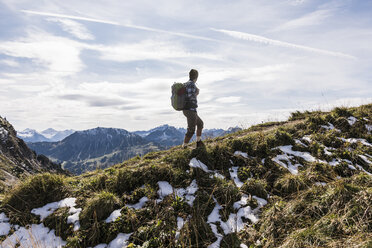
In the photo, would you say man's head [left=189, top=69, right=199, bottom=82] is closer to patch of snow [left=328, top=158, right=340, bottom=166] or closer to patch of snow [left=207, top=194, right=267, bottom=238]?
patch of snow [left=207, top=194, right=267, bottom=238]

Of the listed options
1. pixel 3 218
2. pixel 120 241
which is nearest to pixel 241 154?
pixel 120 241

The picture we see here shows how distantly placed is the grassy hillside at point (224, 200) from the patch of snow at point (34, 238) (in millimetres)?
89

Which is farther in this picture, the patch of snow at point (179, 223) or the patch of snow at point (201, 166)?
the patch of snow at point (201, 166)

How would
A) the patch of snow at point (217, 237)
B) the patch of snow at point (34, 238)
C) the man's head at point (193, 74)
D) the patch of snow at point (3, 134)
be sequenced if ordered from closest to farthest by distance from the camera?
the patch of snow at point (217, 237) < the patch of snow at point (34, 238) < the man's head at point (193, 74) < the patch of snow at point (3, 134)

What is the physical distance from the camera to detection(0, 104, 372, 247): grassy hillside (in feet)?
13.3

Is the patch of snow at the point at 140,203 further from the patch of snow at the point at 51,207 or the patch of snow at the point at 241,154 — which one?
the patch of snow at the point at 241,154

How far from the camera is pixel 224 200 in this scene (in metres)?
5.62

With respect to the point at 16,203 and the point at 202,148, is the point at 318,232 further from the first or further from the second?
the point at 16,203

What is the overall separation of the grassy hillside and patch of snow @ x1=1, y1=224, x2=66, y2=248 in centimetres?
9

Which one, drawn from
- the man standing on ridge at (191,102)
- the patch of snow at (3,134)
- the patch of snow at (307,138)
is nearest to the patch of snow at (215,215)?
the man standing on ridge at (191,102)

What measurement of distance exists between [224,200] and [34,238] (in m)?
5.18

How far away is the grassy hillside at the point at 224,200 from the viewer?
13.3 feet

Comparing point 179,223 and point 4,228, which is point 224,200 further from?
point 4,228

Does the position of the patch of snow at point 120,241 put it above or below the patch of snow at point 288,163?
below
